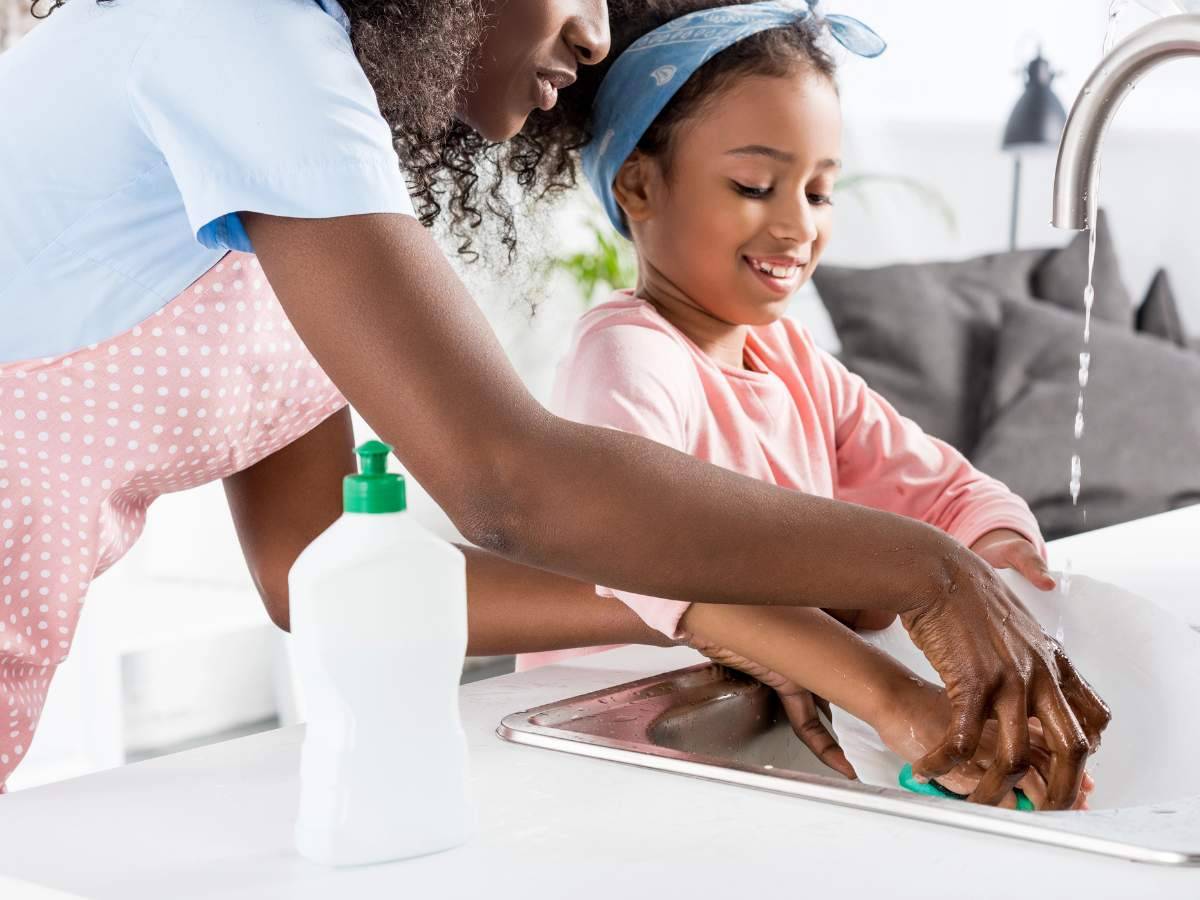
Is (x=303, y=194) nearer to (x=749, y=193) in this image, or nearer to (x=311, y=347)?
(x=311, y=347)

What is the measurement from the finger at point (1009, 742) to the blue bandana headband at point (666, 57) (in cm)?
74

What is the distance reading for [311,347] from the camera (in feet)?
2.50

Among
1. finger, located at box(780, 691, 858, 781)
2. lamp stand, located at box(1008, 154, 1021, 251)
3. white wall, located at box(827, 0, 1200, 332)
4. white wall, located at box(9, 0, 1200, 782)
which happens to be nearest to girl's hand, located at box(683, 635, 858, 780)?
finger, located at box(780, 691, 858, 781)

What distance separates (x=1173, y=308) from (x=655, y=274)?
223 cm

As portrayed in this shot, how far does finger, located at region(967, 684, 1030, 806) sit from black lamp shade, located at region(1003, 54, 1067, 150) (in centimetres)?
264

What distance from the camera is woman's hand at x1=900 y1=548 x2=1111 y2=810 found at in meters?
0.84

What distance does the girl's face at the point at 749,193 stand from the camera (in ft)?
4.56

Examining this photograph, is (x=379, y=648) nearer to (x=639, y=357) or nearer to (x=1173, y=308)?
(x=639, y=357)

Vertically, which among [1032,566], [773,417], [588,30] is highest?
[588,30]

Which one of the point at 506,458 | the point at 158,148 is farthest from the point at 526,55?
the point at 506,458

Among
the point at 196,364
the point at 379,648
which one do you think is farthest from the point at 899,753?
the point at 196,364

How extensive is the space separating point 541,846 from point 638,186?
91 centimetres

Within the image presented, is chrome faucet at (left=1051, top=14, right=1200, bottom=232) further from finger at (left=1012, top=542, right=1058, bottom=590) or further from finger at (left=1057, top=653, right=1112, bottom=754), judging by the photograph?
finger at (left=1012, top=542, right=1058, bottom=590)

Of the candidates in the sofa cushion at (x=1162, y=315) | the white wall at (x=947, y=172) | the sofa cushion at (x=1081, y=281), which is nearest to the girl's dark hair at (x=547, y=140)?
the white wall at (x=947, y=172)
